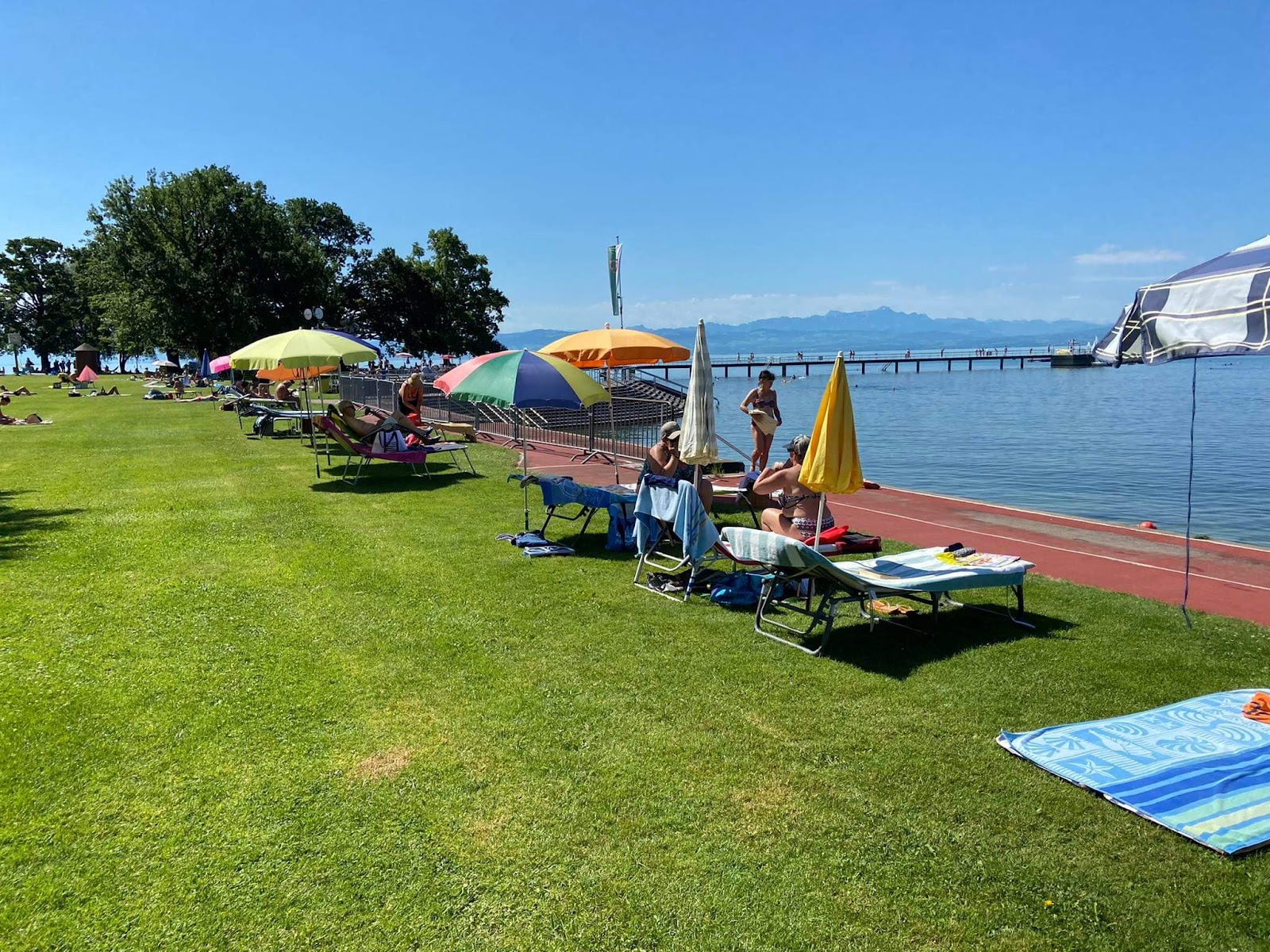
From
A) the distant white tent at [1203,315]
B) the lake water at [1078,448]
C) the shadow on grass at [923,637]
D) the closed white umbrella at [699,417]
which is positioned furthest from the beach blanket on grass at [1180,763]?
the lake water at [1078,448]

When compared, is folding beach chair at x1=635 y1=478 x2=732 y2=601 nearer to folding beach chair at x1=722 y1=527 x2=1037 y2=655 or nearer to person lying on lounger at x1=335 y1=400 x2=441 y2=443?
folding beach chair at x1=722 y1=527 x2=1037 y2=655

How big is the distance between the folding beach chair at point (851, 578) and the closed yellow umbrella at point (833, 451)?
0.59m

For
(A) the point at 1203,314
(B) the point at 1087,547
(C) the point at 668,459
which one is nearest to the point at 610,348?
(C) the point at 668,459

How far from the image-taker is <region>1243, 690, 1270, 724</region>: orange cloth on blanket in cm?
433

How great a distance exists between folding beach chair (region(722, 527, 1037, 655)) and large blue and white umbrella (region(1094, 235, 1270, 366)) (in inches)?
66.7

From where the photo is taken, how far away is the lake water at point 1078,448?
16.8 meters

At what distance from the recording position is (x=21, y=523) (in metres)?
9.04

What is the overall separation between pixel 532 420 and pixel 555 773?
2327cm

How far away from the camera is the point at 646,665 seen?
206 inches

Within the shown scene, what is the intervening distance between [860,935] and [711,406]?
16.4 ft

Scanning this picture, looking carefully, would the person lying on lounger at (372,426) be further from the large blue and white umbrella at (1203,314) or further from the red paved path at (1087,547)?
the large blue and white umbrella at (1203,314)

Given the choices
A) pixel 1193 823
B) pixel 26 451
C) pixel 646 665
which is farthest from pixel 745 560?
pixel 26 451

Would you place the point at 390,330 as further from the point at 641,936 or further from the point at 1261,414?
the point at 641,936

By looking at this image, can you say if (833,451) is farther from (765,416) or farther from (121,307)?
(121,307)
